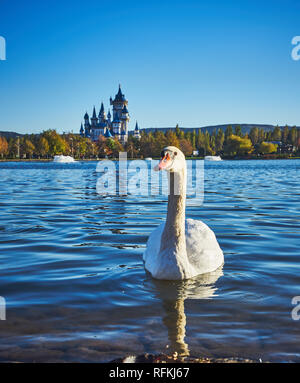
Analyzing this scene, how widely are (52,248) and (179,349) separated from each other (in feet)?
17.6

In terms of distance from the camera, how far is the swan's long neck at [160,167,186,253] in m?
6.32

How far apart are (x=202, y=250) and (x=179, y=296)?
1232 millimetres

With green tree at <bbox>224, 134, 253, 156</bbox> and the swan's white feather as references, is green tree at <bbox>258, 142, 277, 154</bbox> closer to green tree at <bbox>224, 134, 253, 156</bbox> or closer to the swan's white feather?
green tree at <bbox>224, 134, 253, 156</bbox>

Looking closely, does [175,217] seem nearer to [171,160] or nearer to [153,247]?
[153,247]

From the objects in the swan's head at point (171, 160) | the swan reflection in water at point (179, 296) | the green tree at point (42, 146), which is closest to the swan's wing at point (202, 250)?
the swan reflection in water at point (179, 296)

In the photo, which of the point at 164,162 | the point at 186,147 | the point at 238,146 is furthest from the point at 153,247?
the point at 238,146

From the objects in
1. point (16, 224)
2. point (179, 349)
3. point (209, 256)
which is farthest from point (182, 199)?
point (16, 224)

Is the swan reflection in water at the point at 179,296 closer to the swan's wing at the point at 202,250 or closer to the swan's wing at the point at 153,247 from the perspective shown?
the swan's wing at the point at 202,250

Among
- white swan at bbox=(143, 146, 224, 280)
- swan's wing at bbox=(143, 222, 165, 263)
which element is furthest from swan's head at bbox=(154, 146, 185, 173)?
swan's wing at bbox=(143, 222, 165, 263)

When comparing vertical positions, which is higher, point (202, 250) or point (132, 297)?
point (202, 250)

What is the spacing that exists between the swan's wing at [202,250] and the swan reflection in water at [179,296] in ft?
0.51

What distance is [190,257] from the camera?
6.71 meters
